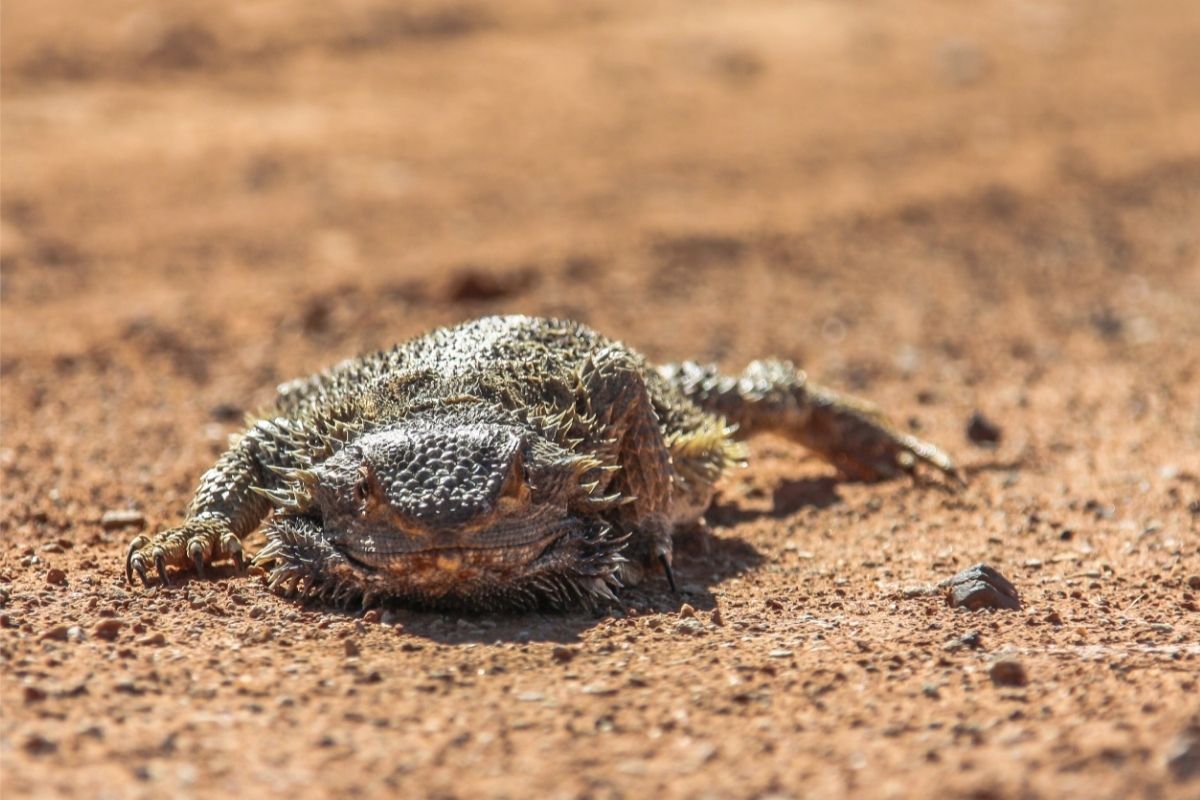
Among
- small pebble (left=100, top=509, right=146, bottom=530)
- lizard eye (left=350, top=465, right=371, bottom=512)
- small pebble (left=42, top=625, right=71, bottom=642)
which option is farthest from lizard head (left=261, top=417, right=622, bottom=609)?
small pebble (left=100, top=509, right=146, bottom=530)

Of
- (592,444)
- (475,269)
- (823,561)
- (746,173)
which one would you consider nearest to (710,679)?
(592,444)

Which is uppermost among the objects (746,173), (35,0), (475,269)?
(35,0)

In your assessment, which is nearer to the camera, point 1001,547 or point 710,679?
point 710,679

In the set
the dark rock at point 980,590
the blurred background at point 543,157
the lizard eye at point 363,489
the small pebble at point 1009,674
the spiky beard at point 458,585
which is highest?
the blurred background at point 543,157

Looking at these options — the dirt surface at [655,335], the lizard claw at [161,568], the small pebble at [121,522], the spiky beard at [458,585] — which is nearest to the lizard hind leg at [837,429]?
the dirt surface at [655,335]

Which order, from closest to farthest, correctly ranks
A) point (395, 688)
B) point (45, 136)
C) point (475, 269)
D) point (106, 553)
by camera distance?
1. point (395, 688)
2. point (106, 553)
3. point (475, 269)
4. point (45, 136)

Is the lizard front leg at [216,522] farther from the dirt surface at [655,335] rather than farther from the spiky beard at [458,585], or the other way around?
the spiky beard at [458,585]

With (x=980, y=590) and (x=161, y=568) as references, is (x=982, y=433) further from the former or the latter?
(x=161, y=568)

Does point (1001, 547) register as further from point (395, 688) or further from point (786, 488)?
point (395, 688)

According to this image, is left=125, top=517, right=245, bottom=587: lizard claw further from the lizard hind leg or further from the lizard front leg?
the lizard hind leg
